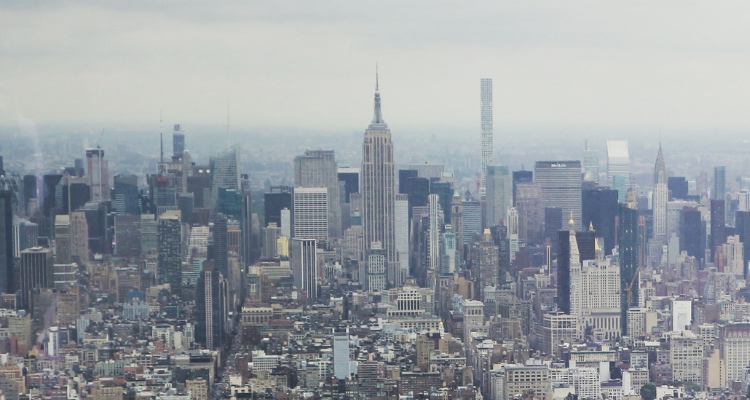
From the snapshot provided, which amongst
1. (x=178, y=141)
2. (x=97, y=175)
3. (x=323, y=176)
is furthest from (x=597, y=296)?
(x=97, y=175)

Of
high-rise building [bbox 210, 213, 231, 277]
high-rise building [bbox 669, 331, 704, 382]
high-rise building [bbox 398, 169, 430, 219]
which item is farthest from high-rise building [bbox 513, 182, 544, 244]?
high-rise building [bbox 210, 213, 231, 277]

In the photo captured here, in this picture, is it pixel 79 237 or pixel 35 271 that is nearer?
pixel 35 271

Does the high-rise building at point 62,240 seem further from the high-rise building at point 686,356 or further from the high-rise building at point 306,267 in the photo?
the high-rise building at point 686,356

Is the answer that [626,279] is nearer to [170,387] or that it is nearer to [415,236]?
[415,236]

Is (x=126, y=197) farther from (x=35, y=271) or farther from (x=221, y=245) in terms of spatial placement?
Answer: (x=35, y=271)

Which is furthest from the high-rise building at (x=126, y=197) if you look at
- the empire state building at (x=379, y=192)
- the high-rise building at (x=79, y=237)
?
the empire state building at (x=379, y=192)

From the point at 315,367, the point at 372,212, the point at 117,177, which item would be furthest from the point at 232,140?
the point at 372,212
